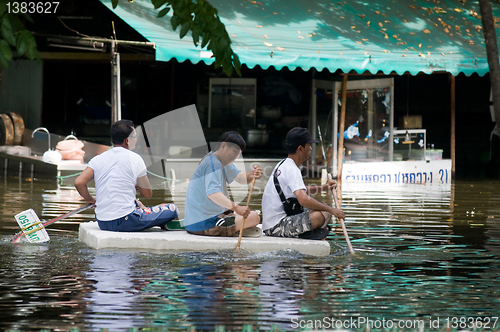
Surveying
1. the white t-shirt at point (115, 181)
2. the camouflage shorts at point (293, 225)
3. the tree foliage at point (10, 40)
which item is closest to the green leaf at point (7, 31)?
the tree foliage at point (10, 40)

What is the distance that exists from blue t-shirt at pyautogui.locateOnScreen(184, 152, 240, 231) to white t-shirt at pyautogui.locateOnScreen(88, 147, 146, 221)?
2.02 ft

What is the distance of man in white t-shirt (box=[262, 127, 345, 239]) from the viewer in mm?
6426

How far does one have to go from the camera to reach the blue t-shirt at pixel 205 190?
21.3 ft

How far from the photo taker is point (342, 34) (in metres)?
13.7

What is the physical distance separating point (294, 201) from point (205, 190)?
95 centimetres

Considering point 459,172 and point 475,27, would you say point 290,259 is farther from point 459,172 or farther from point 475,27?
point 459,172

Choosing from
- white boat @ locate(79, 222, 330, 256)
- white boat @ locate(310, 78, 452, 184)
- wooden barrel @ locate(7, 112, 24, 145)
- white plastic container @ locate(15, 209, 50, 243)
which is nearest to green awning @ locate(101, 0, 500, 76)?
white boat @ locate(310, 78, 452, 184)

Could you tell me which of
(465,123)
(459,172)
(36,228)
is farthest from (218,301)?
(465,123)

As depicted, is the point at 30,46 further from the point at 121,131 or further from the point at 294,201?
the point at 294,201

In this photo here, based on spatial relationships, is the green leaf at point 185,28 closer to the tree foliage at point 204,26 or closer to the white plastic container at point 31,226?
the tree foliage at point 204,26

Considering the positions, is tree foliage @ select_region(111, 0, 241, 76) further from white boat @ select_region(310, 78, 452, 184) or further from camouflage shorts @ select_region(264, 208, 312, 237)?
white boat @ select_region(310, 78, 452, 184)

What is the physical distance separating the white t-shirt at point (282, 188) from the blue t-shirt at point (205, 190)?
1.48ft

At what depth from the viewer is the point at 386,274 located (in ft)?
19.6

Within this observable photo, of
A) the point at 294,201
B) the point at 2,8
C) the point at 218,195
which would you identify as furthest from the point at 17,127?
the point at 2,8
